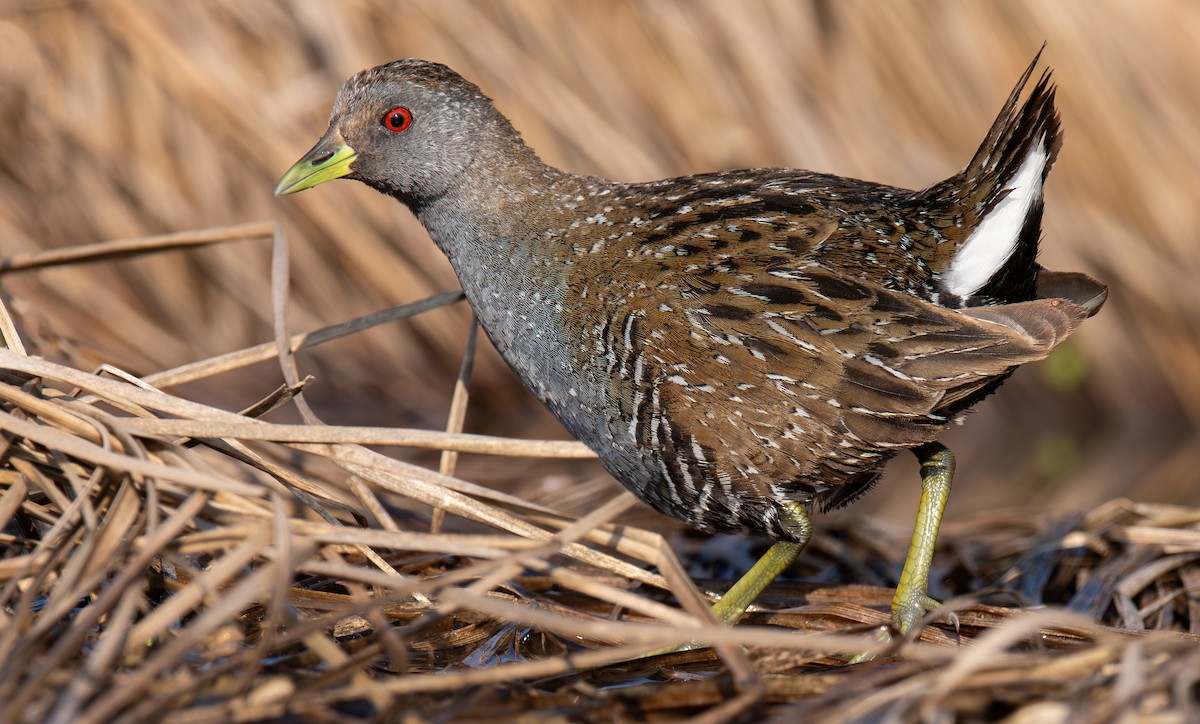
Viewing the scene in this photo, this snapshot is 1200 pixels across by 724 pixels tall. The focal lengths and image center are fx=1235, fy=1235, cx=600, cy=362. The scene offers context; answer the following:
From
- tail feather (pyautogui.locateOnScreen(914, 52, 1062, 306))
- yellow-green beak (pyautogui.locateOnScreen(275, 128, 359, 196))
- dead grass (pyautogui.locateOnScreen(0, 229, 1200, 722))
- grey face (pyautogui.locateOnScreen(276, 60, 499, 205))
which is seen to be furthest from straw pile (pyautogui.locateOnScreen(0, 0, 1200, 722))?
tail feather (pyautogui.locateOnScreen(914, 52, 1062, 306))

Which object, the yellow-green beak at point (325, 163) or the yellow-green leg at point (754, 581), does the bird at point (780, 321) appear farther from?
the yellow-green beak at point (325, 163)

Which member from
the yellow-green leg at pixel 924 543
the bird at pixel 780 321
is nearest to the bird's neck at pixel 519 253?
the bird at pixel 780 321

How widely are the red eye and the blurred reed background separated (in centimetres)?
175

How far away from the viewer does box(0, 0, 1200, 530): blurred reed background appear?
529cm

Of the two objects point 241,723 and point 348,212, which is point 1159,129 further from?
point 241,723

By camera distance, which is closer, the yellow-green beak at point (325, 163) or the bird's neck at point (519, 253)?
the bird's neck at point (519, 253)

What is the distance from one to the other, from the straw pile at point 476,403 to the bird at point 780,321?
0.27 meters

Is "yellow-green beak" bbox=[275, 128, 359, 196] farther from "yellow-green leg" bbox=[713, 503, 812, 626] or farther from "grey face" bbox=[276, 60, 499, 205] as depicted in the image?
"yellow-green leg" bbox=[713, 503, 812, 626]

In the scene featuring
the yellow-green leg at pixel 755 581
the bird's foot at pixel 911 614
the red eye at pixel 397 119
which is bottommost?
the bird's foot at pixel 911 614

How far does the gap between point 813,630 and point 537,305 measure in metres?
1.10

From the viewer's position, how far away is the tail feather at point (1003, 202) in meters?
2.94

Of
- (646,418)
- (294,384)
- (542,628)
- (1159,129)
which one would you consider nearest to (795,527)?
(646,418)

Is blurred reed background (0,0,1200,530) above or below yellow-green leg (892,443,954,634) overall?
above

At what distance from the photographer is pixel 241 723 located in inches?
83.2
